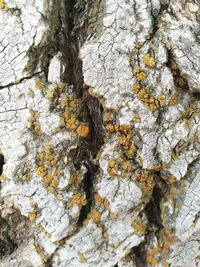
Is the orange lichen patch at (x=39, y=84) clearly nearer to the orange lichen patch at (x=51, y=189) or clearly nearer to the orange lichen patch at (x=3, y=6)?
the orange lichen patch at (x=3, y=6)

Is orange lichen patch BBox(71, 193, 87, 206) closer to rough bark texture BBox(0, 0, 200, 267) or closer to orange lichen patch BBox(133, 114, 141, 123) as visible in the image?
rough bark texture BBox(0, 0, 200, 267)

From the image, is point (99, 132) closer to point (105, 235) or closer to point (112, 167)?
point (112, 167)

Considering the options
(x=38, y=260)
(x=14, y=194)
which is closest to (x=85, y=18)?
(x=14, y=194)

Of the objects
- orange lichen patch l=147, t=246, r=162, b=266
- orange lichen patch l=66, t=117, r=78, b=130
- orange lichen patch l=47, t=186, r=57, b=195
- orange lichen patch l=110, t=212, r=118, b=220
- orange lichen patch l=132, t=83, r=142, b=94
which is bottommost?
orange lichen patch l=147, t=246, r=162, b=266

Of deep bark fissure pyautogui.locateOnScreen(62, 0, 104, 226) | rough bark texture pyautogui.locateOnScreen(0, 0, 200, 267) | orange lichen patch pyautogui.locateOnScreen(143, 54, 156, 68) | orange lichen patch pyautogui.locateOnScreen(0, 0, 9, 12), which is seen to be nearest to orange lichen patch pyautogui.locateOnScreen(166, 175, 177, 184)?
rough bark texture pyautogui.locateOnScreen(0, 0, 200, 267)

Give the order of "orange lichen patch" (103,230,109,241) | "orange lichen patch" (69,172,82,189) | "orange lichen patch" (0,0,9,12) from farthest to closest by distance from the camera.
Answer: "orange lichen patch" (103,230,109,241), "orange lichen patch" (69,172,82,189), "orange lichen patch" (0,0,9,12)

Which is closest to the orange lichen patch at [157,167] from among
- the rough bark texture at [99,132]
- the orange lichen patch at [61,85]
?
the rough bark texture at [99,132]
